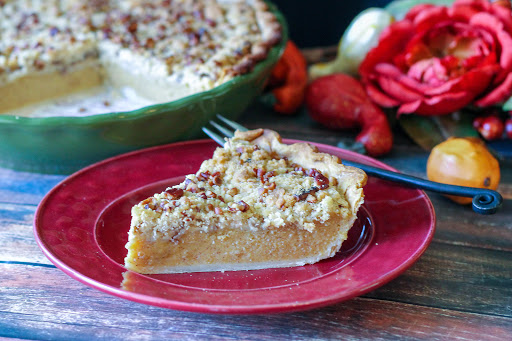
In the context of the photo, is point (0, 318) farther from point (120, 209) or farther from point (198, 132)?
point (198, 132)

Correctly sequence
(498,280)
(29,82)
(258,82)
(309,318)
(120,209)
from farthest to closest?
(29,82) < (258,82) < (120,209) < (498,280) < (309,318)

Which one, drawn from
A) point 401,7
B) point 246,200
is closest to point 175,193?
point 246,200

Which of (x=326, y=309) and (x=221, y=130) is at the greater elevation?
(x=221, y=130)

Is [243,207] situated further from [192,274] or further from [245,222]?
[192,274]

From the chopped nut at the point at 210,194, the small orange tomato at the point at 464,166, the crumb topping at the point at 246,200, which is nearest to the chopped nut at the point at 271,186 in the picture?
the crumb topping at the point at 246,200

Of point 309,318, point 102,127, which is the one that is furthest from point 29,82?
point 309,318

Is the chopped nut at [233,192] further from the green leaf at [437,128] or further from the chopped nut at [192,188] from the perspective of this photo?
the green leaf at [437,128]
